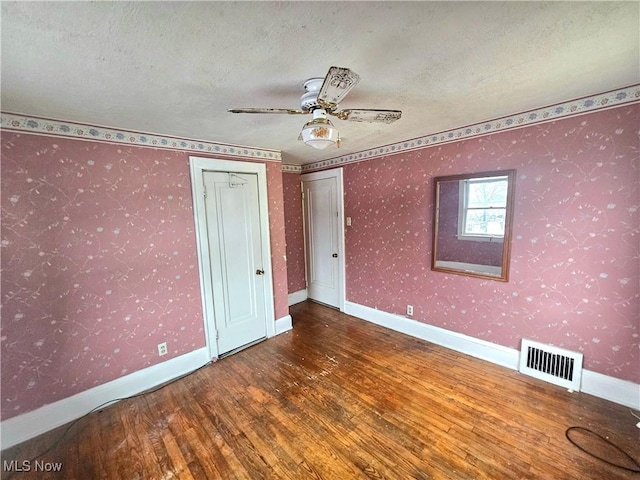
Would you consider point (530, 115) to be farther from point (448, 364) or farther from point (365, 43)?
point (448, 364)

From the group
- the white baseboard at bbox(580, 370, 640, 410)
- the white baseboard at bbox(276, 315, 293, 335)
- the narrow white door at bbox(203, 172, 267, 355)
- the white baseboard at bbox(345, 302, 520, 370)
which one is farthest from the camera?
the white baseboard at bbox(276, 315, 293, 335)

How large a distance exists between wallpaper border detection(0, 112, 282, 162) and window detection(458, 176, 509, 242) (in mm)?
2327

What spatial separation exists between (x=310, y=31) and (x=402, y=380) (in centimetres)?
260

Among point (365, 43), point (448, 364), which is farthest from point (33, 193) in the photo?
point (448, 364)

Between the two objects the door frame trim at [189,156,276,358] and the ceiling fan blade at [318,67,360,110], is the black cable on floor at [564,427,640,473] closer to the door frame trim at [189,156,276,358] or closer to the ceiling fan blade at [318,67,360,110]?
the ceiling fan blade at [318,67,360,110]

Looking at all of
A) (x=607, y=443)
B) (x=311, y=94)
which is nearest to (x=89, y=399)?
(x=311, y=94)

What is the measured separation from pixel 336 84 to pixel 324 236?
301 cm

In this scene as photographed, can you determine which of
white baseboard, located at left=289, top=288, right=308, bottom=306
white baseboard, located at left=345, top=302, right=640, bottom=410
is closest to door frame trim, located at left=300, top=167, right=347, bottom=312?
white baseboard, located at left=345, top=302, right=640, bottom=410

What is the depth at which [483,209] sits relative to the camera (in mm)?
2521

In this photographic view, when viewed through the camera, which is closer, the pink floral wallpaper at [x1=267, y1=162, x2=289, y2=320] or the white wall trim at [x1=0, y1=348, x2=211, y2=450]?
the white wall trim at [x1=0, y1=348, x2=211, y2=450]

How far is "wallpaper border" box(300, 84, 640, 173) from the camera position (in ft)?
5.98

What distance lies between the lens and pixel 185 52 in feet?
4.00

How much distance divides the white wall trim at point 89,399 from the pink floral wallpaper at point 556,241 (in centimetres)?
260

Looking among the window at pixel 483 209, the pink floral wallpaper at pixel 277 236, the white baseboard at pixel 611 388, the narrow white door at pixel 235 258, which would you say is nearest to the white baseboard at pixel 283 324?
the pink floral wallpaper at pixel 277 236
